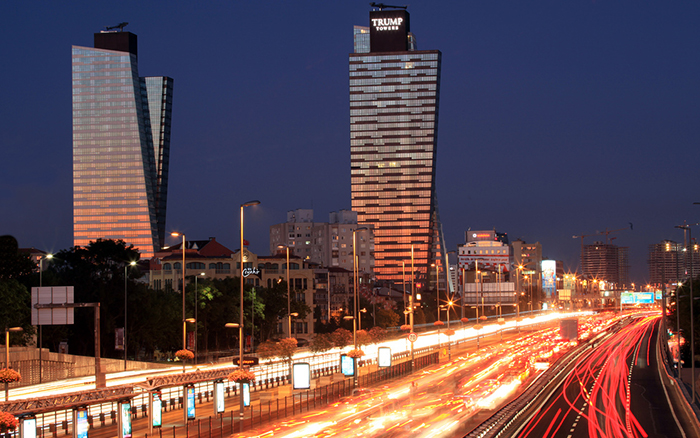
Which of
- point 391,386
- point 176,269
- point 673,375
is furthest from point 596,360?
point 176,269

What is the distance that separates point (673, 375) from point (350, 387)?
34345mm

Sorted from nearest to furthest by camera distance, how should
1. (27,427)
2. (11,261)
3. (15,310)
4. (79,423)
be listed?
(27,427)
(79,423)
(15,310)
(11,261)

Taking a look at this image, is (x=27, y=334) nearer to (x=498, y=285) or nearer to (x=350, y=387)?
(x=350, y=387)

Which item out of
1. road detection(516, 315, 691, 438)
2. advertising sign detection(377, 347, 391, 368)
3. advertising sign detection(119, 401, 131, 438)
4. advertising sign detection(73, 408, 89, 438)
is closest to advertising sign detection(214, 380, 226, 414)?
advertising sign detection(119, 401, 131, 438)

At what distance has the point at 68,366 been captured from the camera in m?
63.6

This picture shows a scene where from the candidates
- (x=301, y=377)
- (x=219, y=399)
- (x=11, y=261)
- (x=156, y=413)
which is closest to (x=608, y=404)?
(x=301, y=377)

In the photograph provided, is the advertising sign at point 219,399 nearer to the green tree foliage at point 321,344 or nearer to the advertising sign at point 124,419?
Result: the advertising sign at point 124,419

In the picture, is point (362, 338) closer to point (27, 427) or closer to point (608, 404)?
point (608, 404)

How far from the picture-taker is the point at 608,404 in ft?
176

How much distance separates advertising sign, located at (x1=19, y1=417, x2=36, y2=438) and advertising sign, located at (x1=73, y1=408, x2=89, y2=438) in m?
1.99

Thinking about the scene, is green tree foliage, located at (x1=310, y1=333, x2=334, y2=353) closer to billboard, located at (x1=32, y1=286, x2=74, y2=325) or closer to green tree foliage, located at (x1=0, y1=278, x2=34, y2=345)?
green tree foliage, located at (x1=0, y1=278, x2=34, y2=345)

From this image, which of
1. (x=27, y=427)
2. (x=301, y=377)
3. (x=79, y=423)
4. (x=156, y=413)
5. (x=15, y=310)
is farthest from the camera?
(x=15, y=310)

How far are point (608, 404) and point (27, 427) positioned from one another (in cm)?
3913

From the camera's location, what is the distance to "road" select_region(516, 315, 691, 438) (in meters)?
42.5
